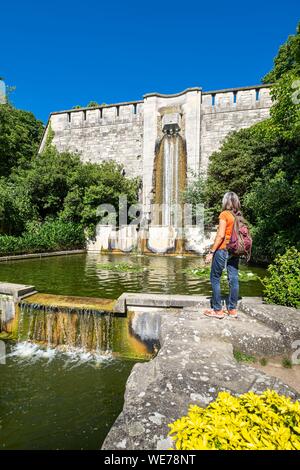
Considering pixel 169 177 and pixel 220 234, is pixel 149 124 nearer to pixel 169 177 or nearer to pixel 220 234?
pixel 169 177

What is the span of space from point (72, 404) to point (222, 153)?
55.7ft

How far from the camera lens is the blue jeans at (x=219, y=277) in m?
4.17

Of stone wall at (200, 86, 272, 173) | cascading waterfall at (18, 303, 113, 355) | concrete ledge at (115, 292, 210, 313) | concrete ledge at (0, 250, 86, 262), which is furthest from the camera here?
stone wall at (200, 86, 272, 173)

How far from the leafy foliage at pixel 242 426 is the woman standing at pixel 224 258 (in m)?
2.50

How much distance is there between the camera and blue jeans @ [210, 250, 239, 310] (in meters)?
4.17

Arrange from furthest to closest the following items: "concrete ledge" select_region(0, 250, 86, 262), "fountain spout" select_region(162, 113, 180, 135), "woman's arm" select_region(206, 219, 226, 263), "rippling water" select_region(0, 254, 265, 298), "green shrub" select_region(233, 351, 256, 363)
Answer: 1. "fountain spout" select_region(162, 113, 180, 135)
2. "concrete ledge" select_region(0, 250, 86, 262)
3. "rippling water" select_region(0, 254, 265, 298)
4. "woman's arm" select_region(206, 219, 226, 263)
5. "green shrub" select_region(233, 351, 256, 363)

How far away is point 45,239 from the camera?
50.6 feet

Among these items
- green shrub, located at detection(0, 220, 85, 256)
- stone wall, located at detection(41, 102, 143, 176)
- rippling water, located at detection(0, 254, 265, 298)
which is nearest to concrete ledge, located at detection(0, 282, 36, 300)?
rippling water, located at detection(0, 254, 265, 298)

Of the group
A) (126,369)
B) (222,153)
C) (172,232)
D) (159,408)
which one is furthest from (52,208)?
(159,408)

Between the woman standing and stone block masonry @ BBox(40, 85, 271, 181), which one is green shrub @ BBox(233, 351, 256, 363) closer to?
the woman standing

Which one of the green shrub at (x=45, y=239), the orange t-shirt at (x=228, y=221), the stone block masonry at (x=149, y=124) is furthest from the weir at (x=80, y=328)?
the stone block masonry at (x=149, y=124)

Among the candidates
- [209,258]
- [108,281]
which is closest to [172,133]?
[108,281]

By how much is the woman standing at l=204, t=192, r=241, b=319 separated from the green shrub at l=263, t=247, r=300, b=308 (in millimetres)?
795

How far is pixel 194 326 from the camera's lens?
376 cm
